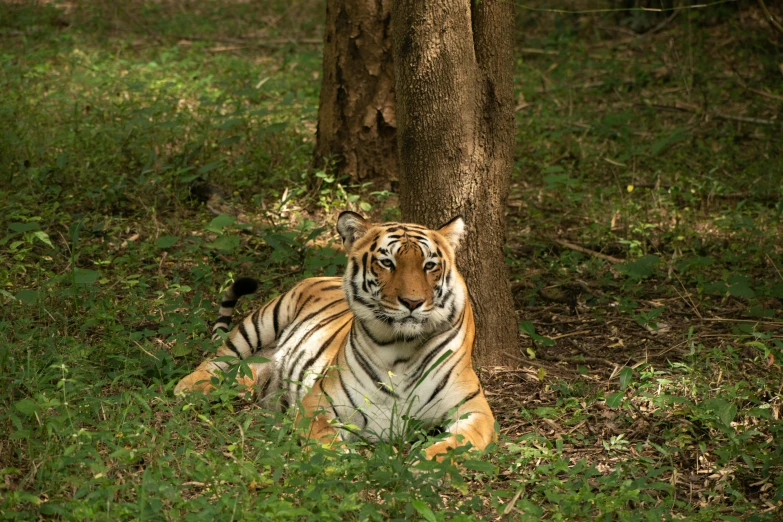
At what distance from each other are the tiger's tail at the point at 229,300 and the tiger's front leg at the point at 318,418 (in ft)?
2.41

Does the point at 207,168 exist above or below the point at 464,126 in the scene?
below

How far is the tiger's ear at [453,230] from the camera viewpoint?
13.4 feet

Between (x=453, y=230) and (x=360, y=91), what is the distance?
2.76 meters

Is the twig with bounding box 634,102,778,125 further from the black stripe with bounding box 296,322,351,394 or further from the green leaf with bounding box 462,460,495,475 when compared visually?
the green leaf with bounding box 462,460,495,475

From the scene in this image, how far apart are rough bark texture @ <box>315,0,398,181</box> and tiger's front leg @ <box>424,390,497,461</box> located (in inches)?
122

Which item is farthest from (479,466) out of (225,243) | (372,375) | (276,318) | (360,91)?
(360,91)

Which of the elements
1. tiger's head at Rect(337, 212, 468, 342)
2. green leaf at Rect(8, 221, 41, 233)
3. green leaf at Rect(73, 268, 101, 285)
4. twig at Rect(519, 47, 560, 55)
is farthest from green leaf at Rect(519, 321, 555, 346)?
twig at Rect(519, 47, 560, 55)

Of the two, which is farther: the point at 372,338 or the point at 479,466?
the point at 372,338

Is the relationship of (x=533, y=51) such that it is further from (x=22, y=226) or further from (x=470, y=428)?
(x=470, y=428)

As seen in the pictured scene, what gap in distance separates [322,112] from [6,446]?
155 inches

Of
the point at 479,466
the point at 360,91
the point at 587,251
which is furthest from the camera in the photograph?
the point at 360,91

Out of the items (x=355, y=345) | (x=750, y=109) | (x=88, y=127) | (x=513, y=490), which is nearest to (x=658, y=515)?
(x=513, y=490)

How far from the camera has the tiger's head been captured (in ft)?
12.3

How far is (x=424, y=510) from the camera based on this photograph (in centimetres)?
292
